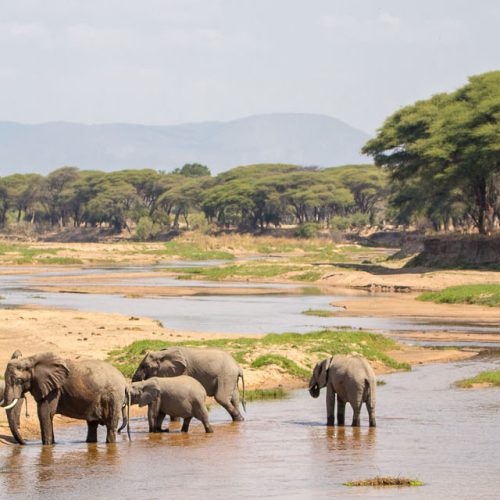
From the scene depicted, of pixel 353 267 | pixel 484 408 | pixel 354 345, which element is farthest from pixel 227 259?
pixel 484 408

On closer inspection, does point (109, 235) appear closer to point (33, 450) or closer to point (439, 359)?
point (439, 359)

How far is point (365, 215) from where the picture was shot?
5271 inches

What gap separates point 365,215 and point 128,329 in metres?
101

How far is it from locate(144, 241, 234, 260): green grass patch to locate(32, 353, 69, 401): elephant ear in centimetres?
8583

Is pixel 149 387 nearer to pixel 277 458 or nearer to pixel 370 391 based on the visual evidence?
pixel 277 458

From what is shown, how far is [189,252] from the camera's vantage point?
109688mm

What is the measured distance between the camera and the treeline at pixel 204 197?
136 m

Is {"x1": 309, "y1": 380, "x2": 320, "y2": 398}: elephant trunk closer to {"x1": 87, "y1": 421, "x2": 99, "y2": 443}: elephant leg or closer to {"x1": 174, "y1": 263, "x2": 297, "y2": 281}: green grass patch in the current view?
{"x1": 87, "y1": 421, "x2": 99, "y2": 443}: elephant leg

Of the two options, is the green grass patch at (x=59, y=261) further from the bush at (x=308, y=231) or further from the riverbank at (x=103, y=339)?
the riverbank at (x=103, y=339)

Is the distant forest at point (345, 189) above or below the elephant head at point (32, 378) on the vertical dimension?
above

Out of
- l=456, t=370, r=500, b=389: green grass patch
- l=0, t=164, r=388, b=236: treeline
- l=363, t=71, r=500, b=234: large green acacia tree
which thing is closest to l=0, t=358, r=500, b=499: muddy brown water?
l=456, t=370, r=500, b=389: green grass patch

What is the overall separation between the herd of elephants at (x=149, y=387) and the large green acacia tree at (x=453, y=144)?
4704 centimetres

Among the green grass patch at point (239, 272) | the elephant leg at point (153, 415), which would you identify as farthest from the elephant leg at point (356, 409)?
the green grass patch at point (239, 272)

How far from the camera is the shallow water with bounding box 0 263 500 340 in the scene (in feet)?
126
